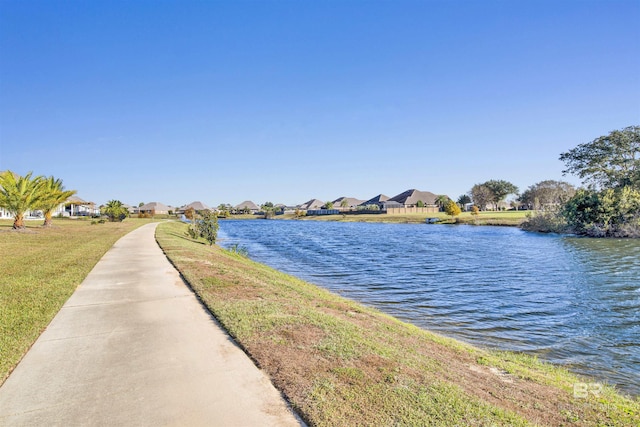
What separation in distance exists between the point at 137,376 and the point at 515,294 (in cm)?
1365

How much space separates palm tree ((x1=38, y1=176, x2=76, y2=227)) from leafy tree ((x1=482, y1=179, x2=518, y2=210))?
4418 inches

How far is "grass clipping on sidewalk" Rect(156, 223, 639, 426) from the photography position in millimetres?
3918

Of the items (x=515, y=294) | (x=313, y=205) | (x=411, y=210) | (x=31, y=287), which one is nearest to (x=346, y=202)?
(x=313, y=205)

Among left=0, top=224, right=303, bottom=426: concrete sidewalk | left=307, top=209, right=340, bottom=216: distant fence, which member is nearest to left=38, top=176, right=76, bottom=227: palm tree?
left=0, top=224, right=303, bottom=426: concrete sidewalk

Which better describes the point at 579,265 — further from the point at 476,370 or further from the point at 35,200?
the point at 35,200

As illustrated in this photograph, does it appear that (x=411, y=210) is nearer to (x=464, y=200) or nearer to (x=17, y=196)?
(x=464, y=200)

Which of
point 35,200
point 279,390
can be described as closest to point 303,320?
point 279,390

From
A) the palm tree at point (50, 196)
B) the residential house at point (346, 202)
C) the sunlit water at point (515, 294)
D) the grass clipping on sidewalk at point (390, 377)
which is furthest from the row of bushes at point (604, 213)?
the residential house at point (346, 202)

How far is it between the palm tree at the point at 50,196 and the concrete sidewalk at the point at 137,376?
89.5 feet

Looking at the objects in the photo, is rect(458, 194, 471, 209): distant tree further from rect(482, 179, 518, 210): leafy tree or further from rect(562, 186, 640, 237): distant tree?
rect(562, 186, 640, 237): distant tree

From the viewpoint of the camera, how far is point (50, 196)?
30.5 m

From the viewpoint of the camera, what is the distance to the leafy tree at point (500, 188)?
11650 centimetres

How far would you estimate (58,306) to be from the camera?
295 inches

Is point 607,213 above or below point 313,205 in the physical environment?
below
